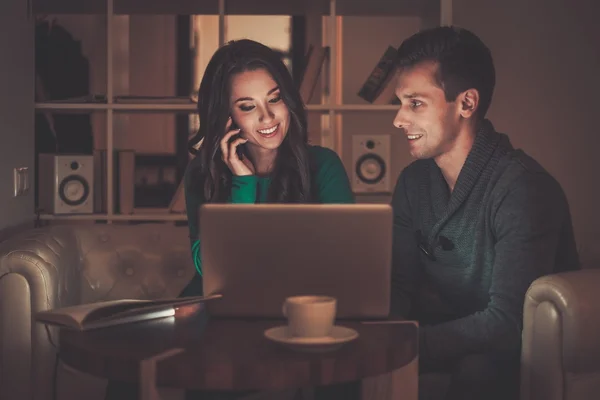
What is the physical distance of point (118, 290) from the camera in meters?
2.94

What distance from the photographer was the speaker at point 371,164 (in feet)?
12.3

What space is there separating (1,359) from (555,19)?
8.64ft

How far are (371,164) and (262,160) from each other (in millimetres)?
1169

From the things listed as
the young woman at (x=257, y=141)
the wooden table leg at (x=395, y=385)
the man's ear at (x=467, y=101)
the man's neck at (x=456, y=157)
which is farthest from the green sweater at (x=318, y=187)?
the wooden table leg at (x=395, y=385)

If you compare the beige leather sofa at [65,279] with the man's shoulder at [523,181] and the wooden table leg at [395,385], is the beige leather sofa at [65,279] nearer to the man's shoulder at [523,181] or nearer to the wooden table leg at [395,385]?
the wooden table leg at [395,385]

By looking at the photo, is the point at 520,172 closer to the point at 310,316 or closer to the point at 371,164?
the point at 310,316

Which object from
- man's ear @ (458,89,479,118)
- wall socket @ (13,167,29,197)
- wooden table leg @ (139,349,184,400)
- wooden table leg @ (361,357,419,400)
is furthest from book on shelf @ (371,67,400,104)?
wooden table leg @ (139,349,184,400)

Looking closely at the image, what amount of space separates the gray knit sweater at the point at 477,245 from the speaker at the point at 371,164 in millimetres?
1092

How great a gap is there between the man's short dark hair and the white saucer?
1240 mm

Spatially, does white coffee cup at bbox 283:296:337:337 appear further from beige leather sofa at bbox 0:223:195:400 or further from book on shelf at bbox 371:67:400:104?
book on shelf at bbox 371:67:400:104

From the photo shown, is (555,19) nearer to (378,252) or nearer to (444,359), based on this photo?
(444,359)

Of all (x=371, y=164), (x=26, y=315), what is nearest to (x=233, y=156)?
(x=26, y=315)

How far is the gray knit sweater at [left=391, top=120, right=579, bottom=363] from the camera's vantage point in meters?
2.10

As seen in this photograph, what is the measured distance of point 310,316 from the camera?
4.78 feet
